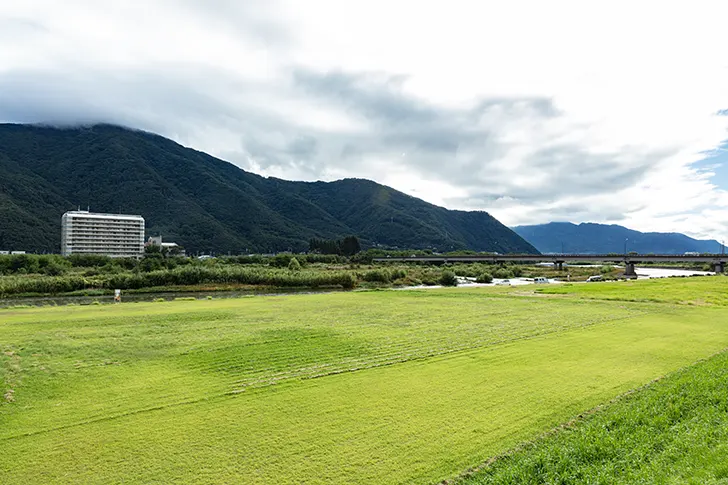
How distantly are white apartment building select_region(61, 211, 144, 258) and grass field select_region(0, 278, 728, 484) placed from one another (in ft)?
393

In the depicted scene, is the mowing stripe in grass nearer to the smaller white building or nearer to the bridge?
the bridge

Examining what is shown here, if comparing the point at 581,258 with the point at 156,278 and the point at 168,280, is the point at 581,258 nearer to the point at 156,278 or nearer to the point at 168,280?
the point at 168,280

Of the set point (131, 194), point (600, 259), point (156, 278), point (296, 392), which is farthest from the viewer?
point (131, 194)

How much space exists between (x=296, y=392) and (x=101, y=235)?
138040 mm

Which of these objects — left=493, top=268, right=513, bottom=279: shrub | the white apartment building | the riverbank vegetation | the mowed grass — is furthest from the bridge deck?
the mowed grass

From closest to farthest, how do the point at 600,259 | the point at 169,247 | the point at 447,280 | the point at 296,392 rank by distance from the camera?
the point at 296,392 → the point at 447,280 → the point at 600,259 → the point at 169,247

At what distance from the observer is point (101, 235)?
125 meters

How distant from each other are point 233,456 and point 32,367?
26.8ft

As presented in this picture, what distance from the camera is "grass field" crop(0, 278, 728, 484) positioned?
21.3 feet

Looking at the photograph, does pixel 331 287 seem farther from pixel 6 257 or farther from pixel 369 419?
pixel 6 257

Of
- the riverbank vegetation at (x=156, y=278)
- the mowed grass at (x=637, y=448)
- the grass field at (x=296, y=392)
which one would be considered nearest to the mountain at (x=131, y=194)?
the riverbank vegetation at (x=156, y=278)

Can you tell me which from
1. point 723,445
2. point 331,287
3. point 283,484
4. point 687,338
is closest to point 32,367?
point 283,484

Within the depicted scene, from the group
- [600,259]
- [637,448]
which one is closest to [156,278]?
[637,448]

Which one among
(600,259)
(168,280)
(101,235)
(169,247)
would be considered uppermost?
(101,235)
